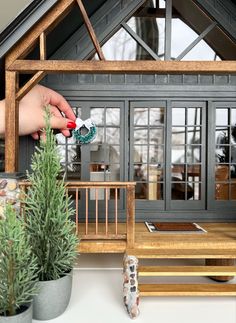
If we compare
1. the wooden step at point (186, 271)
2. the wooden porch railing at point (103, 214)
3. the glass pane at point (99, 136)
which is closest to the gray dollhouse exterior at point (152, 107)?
the glass pane at point (99, 136)

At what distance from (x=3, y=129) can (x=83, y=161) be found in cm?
146

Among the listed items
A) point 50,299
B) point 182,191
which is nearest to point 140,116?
point 182,191

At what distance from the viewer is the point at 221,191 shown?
5492mm

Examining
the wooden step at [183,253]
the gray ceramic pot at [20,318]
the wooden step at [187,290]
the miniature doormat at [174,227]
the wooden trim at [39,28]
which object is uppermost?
the wooden trim at [39,28]

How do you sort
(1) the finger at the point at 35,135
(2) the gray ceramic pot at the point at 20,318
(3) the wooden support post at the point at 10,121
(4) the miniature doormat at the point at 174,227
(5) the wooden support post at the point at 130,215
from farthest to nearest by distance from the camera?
(1) the finger at the point at 35,135, (4) the miniature doormat at the point at 174,227, (3) the wooden support post at the point at 10,121, (5) the wooden support post at the point at 130,215, (2) the gray ceramic pot at the point at 20,318

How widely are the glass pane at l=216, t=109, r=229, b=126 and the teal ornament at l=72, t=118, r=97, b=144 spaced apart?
2.14 metres

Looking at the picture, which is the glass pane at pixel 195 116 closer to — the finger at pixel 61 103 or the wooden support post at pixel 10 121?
the finger at pixel 61 103

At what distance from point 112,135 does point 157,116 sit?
2.97 feet

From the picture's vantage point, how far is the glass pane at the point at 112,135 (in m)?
5.47

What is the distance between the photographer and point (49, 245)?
122 inches

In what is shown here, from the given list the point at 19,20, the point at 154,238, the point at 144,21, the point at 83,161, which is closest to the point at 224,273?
the point at 154,238

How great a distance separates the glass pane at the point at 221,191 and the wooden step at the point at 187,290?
7.17 ft

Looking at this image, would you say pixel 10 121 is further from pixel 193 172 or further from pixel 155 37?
pixel 193 172

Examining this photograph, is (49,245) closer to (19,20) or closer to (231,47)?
(19,20)
